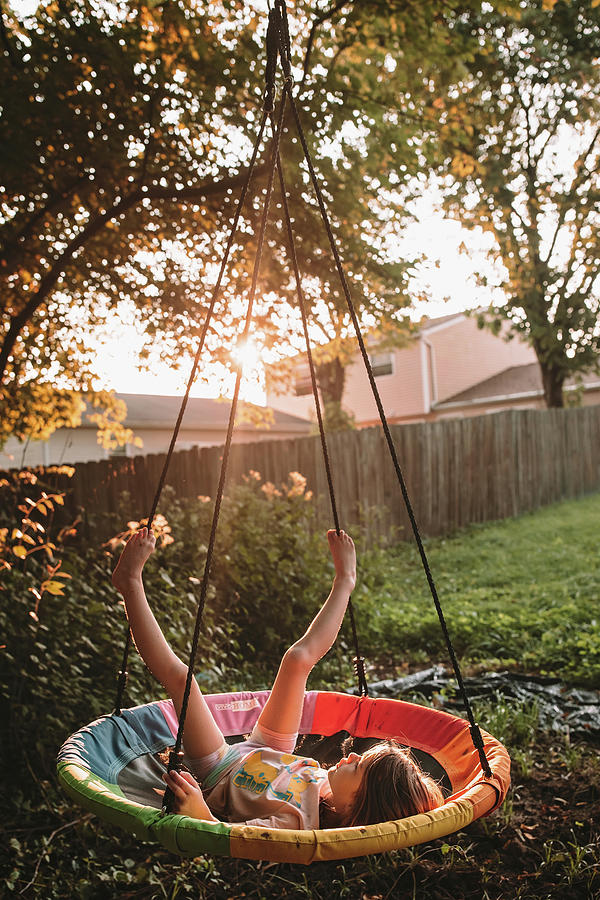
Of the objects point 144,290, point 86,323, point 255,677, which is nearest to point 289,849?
point 255,677

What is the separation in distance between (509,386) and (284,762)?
15.3 meters

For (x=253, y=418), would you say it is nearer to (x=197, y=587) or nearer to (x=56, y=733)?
(x=197, y=587)

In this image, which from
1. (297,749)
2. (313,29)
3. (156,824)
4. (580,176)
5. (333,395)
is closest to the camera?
(156,824)

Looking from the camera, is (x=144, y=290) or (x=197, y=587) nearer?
(x=197, y=587)

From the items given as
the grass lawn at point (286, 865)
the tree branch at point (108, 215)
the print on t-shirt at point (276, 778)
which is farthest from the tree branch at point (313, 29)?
the print on t-shirt at point (276, 778)

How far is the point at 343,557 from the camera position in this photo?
2.05m

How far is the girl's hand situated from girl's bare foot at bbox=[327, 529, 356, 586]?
714mm

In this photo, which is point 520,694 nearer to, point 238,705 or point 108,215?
point 238,705

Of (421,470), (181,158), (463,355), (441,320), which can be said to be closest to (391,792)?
(181,158)

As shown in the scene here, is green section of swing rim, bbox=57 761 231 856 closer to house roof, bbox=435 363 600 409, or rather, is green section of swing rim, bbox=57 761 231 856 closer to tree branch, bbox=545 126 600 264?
tree branch, bbox=545 126 600 264

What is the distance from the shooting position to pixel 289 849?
4.22ft

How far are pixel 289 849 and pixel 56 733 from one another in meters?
1.57

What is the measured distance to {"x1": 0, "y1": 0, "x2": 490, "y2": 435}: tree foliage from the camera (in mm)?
4078

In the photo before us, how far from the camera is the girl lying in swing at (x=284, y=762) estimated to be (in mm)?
1805
